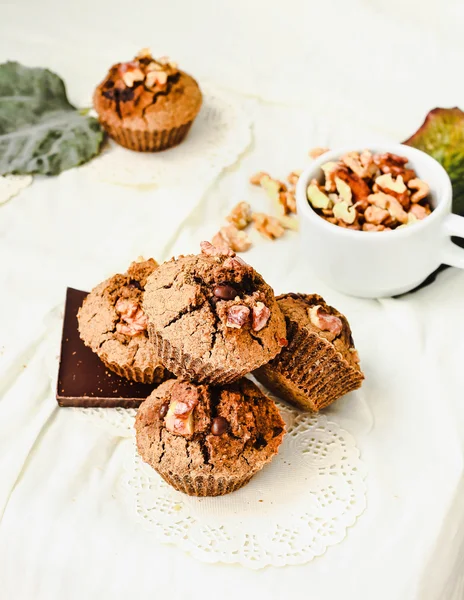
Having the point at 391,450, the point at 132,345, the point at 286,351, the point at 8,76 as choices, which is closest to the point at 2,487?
the point at 132,345

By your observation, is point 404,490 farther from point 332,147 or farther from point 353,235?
point 332,147

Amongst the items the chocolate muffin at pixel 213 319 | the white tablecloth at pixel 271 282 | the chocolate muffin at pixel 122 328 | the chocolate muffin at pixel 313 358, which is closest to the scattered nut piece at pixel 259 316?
the chocolate muffin at pixel 213 319

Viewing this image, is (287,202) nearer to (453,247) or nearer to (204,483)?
(453,247)

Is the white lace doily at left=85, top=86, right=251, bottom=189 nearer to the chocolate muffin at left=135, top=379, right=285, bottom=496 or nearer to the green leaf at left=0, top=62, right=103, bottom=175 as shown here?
the green leaf at left=0, top=62, right=103, bottom=175

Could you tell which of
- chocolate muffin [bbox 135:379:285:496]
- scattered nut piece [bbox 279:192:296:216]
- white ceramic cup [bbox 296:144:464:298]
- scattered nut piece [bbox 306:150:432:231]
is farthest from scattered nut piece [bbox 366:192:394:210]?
chocolate muffin [bbox 135:379:285:496]

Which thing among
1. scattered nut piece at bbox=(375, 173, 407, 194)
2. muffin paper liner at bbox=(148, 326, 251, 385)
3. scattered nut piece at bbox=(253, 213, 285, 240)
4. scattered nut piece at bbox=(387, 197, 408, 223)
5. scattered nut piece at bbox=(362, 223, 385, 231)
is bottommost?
scattered nut piece at bbox=(253, 213, 285, 240)

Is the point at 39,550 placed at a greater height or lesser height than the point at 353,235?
lesser
